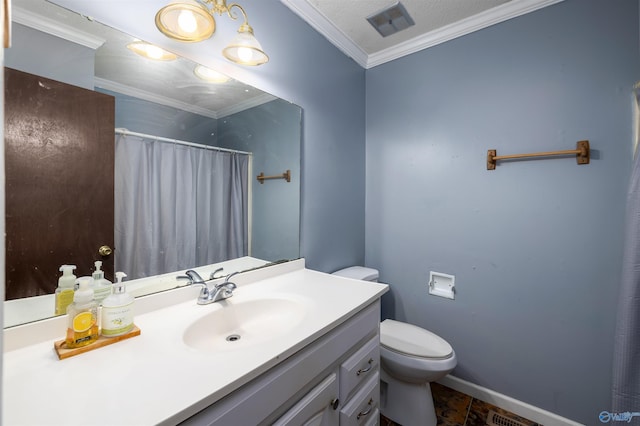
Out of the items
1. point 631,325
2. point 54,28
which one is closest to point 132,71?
point 54,28

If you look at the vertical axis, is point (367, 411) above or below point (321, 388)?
below

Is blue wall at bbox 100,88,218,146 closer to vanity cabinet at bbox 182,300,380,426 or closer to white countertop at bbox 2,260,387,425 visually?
white countertop at bbox 2,260,387,425

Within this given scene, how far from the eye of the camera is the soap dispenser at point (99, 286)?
811mm

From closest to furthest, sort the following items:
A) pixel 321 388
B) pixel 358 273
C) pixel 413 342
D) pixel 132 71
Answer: pixel 321 388 < pixel 132 71 < pixel 413 342 < pixel 358 273

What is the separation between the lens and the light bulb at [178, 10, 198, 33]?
0.98 m

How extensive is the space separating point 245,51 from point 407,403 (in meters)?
1.91

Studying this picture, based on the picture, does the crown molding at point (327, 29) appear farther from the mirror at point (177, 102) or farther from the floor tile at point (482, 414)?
the floor tile at point (482, 414)

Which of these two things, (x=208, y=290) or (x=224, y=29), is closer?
(x=208, y=290)

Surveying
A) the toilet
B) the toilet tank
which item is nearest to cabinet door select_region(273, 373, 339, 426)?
the toilet

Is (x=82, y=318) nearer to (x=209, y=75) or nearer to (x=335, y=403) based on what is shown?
(x=335, y=403)

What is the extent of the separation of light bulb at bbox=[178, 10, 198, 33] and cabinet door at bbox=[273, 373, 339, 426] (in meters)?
1.31

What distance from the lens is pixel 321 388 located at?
848 millimetres

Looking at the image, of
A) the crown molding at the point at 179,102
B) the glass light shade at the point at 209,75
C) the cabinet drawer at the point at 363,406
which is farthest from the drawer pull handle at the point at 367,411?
the glass light shade at the point at 209,75

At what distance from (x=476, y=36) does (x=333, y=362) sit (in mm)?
1993
